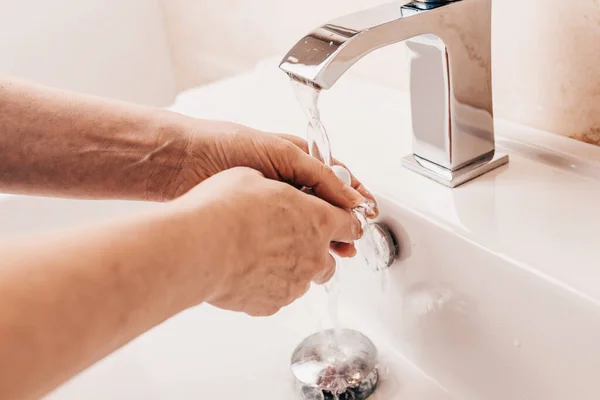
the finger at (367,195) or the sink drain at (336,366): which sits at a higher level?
the finger at (367,195)

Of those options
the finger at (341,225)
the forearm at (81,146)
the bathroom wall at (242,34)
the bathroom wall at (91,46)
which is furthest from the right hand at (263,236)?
the bathroom wall at (91,46)

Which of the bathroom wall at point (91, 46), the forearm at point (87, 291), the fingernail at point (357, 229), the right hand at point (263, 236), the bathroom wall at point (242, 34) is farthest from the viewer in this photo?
the bathroom wall at point (91, 46)

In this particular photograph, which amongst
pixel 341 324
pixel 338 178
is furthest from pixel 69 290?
pixel 341 324

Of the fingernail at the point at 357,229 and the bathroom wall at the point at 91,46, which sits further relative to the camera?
the bathroom wall at the point at 91,46

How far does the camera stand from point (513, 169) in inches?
21.8

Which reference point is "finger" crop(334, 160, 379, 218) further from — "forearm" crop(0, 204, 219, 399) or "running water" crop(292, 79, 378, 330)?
"forearm" crop(0, 204, 219, 399)

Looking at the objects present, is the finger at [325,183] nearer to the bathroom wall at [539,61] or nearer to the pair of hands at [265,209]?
the pair of hands at [265,209]

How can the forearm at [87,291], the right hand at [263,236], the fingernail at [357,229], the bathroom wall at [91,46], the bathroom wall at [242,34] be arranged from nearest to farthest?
1. the forearm at [87,291]
2. the right hand at [263,236]
3. the fingernail at [357,229]
4. the bathroom wall at [242,34]
5. the bathroom wall at [91,46]

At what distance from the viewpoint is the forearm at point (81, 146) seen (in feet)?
1.79

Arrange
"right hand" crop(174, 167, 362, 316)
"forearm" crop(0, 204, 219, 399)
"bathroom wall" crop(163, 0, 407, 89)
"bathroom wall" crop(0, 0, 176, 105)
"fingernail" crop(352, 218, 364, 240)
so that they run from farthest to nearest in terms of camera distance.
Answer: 1. "bathroom wall" crop(0, 0, 176, 105)
2. "bathroom wall" crop(163, 0, 407, 89)
3. "fingernail" crop(352, 218, 364, 240)
4. "right hand" crop(174, 167, 362, 316)
5. "forearm" crop(0, 204, 219, 399)

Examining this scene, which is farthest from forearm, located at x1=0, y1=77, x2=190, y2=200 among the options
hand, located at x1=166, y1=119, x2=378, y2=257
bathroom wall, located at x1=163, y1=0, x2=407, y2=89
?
bathroom wall, located at x1=163, y1=0, x2=407, y2=89

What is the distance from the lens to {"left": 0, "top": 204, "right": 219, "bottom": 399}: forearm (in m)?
0.31

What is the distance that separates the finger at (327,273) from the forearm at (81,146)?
0.15 metres

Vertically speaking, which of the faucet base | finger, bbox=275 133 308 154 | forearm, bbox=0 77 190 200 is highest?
forearm, bbox=0 77 190 200
